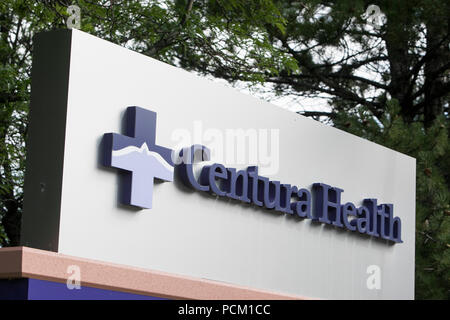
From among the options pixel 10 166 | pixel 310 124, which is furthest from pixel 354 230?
pixel 10 166

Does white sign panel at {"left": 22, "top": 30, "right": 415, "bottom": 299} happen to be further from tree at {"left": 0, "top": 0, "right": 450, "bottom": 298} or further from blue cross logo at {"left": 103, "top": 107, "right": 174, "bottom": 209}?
tree at {"left": 0, "top": 0, "right": 450, "bottom": 298}

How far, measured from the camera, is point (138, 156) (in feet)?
13.0

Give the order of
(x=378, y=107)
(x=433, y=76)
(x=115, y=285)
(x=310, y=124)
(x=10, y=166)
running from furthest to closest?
(x=378, y=107), (x=433, y=76), (x=10, y=166), (x=310, y=124), (x=115, y=285)

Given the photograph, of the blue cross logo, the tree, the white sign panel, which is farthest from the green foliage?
the blue cross logo

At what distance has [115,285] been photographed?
3.61m

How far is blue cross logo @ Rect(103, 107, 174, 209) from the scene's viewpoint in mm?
3838

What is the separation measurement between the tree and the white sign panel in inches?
101

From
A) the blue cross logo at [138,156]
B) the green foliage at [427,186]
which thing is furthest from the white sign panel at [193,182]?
the green foliage at [427,186]

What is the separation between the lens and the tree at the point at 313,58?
26.6 feet

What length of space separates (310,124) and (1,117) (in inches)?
159

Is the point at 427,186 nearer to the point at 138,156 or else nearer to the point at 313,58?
the point at 313,58

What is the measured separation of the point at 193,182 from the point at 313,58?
273 inches

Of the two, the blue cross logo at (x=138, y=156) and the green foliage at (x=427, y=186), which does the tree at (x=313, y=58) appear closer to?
the green foliage at (x=427, y=186)
